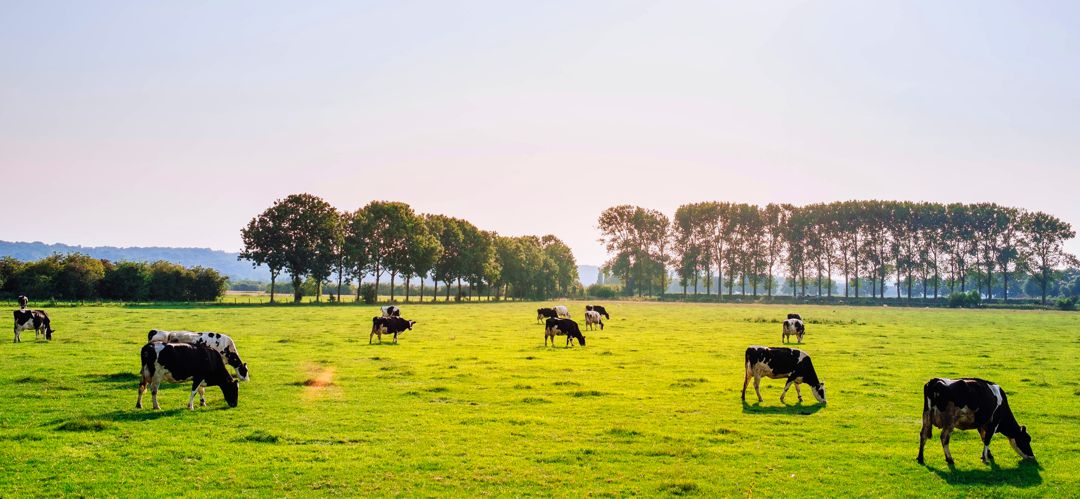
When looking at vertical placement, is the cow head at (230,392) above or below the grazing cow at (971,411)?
below

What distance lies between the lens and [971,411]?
521 inches

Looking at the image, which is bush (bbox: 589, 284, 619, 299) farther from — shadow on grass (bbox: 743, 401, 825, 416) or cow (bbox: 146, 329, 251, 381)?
shadow on grass (bbox: 743, 401, 825, 416)

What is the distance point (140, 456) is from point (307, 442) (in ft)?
10.8

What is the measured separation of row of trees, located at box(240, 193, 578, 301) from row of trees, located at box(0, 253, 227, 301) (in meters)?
10.5

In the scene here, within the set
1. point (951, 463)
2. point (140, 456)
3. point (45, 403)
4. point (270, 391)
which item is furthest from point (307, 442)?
point (951, 463)

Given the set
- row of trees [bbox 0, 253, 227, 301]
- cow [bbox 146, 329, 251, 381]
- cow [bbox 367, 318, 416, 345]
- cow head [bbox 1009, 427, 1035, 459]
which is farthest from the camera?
row of trees [bbox 0, 253, 227, 301]

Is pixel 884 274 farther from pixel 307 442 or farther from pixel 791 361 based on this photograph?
pixel 307 442

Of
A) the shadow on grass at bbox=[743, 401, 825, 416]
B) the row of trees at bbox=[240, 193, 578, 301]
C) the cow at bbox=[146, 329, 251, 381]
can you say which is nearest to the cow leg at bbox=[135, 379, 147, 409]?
the cow at bbox=[146, 329, 251, 381]

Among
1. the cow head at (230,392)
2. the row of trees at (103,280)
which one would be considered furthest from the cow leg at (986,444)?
the row of trees at (103,280)

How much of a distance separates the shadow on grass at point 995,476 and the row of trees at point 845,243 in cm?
13564

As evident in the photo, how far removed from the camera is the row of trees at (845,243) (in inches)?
5315

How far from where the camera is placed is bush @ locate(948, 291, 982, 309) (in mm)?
116125

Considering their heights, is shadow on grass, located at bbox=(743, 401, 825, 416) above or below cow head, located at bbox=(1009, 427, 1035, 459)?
below

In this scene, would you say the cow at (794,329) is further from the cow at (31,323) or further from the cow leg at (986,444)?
the cow at (31,323)
